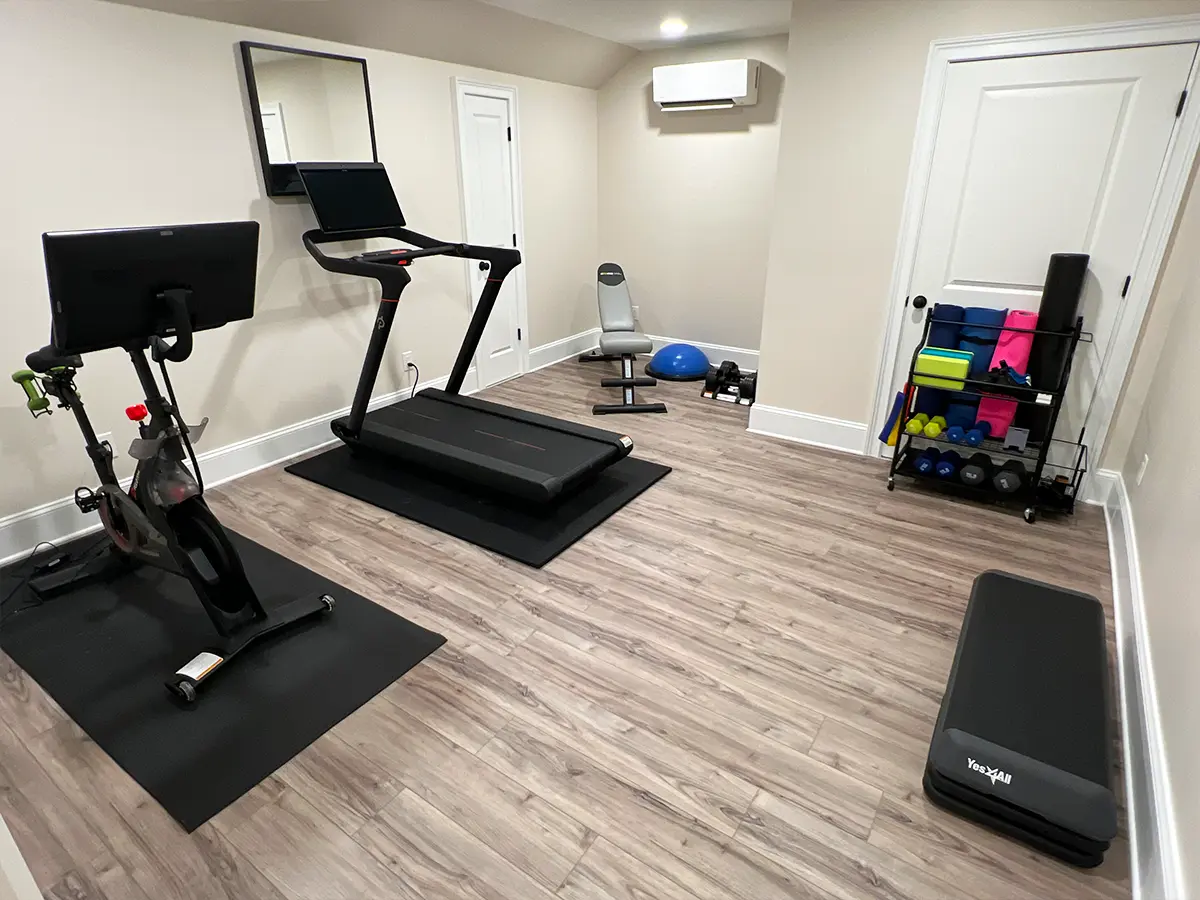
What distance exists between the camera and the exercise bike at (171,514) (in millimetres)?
2159

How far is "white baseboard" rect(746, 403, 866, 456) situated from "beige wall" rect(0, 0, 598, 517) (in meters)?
2.23

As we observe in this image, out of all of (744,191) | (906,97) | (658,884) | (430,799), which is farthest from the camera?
(744,191)

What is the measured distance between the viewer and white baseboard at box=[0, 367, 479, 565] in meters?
2.92

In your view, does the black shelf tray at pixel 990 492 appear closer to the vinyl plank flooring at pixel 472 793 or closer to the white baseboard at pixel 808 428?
the white baseboard at pixel 808 428

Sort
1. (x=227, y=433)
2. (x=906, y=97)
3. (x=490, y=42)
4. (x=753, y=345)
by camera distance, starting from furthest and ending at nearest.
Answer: (x=753, y=345) → (x=490, y=42) → (x=227, y=433) → (x=906, y=97)

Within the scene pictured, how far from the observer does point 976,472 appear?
3.30 m

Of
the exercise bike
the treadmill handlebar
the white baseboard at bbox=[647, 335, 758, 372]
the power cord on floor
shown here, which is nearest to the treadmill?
the treadmill handlebar

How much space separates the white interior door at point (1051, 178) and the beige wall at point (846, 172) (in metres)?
0.18

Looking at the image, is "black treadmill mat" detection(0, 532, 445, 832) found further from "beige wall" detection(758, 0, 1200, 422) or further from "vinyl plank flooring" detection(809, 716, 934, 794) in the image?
"beige wall" detection(758, 0, 1200, 422)

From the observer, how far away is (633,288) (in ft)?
19.7

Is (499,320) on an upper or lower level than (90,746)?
upper

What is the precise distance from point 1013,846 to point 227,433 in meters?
3.76

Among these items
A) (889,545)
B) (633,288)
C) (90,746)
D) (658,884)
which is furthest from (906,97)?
(90,746)

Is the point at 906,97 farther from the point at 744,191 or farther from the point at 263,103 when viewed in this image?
the point at 263,103
